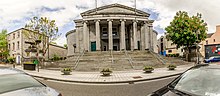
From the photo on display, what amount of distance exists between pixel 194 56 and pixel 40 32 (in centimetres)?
2816

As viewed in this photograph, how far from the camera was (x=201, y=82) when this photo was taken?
9.96ft

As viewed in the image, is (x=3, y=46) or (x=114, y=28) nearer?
(x=114, y=28)

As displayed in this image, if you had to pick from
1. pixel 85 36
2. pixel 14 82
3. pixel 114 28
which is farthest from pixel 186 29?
pixel 14 82

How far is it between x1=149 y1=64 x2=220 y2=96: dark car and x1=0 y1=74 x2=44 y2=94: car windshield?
2.56m

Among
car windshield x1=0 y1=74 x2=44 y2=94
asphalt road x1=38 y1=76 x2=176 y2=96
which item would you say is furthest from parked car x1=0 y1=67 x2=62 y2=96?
asphalt road x1=38 y1=76 x2=176 y2=96

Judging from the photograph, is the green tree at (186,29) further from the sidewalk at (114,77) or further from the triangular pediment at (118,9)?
the sidewalk at (114,77)

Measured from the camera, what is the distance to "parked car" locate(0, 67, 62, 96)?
2.77 meters

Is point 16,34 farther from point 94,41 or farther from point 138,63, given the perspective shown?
point 138,63


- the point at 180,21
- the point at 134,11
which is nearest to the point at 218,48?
the point at 180,21

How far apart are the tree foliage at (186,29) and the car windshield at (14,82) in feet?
92.2

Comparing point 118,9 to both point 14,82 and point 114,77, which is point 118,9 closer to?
point 114,77

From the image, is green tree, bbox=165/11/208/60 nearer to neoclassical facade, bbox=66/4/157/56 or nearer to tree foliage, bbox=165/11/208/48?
tree foliage, bbox=165/11/208/48

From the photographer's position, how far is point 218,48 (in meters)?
25.1

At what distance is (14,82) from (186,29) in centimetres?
2912
